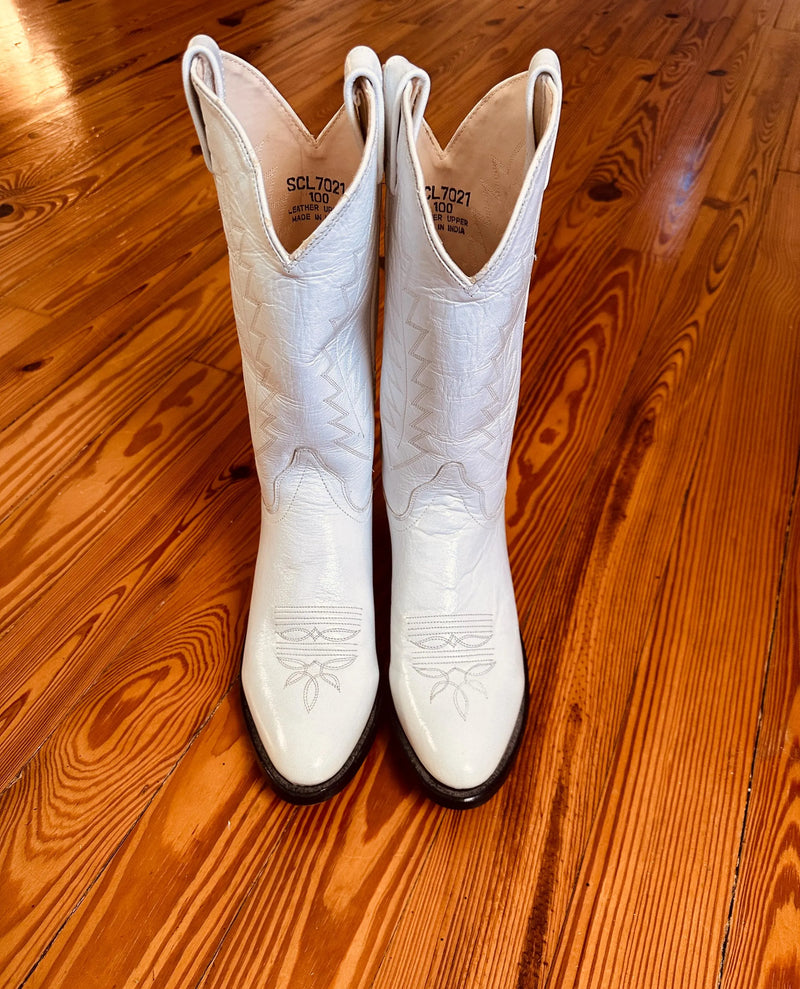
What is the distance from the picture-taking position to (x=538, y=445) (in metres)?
0.97

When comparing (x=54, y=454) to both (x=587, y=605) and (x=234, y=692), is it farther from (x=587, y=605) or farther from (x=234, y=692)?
(x=587, y=605)

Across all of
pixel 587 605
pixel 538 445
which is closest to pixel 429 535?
pixel 587 605

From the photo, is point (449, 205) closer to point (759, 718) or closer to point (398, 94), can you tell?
point (398, 94)

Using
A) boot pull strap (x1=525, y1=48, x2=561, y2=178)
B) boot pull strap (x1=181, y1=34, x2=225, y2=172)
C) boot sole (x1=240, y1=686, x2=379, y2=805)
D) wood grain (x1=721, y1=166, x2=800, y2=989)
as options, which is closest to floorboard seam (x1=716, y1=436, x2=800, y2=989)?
wood grain (x1=721, y1=166, x2=800, y2=989)

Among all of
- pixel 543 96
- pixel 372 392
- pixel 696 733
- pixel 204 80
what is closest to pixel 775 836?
pixel 696 733

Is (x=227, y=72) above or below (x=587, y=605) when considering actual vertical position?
above

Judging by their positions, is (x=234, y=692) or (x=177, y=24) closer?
(x=234, y=692)

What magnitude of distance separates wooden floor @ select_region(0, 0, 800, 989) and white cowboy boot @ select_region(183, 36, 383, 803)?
0.21 ft

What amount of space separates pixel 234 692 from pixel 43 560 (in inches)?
11.1

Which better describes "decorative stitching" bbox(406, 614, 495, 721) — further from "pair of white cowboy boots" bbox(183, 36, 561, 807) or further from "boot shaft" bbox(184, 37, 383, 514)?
"boot shaft" bbox(184, 37, 383, 514)

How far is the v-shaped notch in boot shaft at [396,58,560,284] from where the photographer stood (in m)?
0.57

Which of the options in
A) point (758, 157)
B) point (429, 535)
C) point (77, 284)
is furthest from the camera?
point (758, 157)

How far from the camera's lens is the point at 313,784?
0.61 m

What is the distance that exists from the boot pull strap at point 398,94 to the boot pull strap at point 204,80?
12cm
